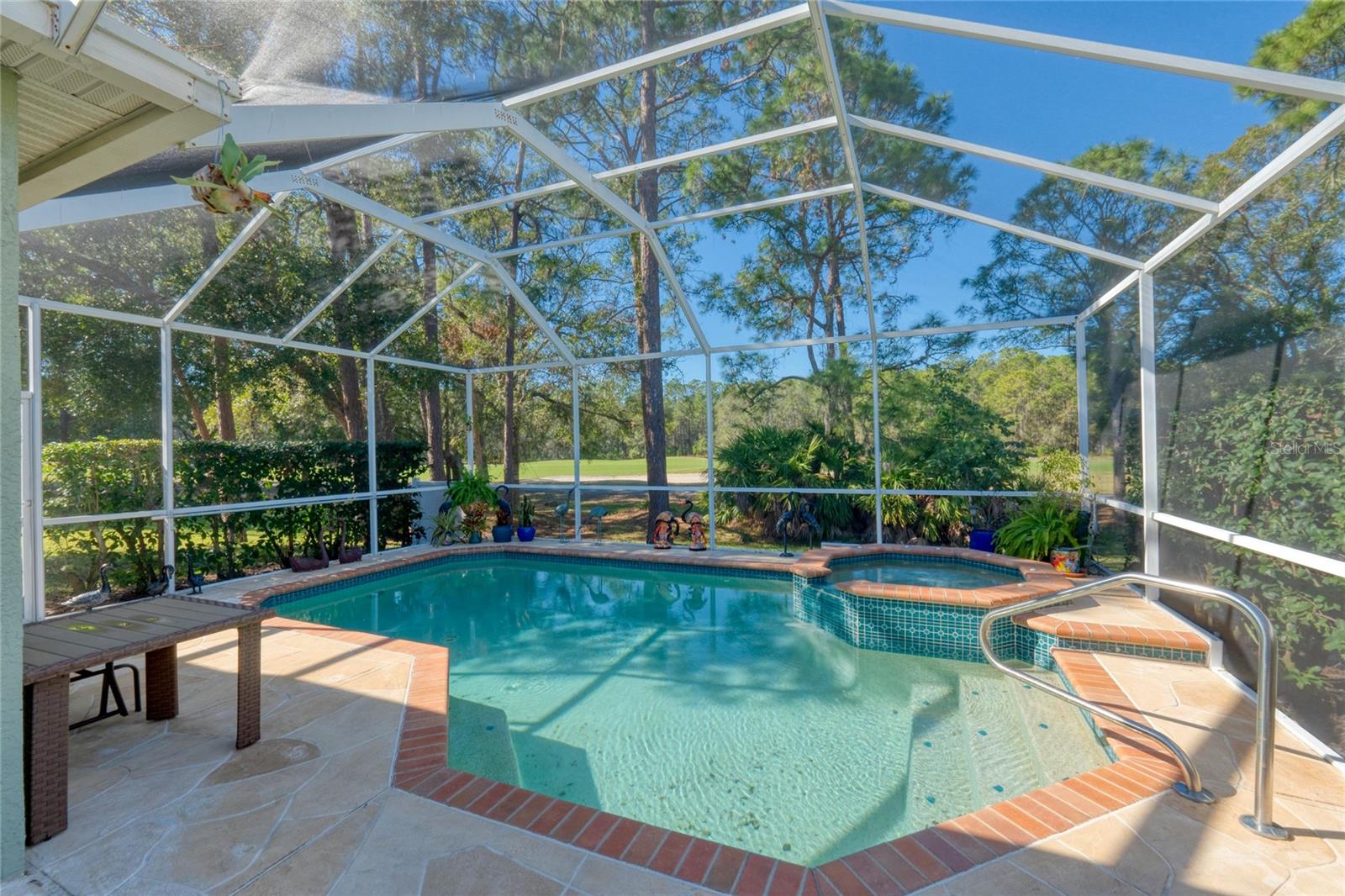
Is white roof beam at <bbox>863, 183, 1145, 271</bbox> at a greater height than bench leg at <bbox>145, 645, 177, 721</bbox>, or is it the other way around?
white roof beam at <bbox>863, 183, 1145, 271</bbox>

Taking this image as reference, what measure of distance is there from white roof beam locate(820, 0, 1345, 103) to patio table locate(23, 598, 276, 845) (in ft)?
15.5

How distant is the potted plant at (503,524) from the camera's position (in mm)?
9328

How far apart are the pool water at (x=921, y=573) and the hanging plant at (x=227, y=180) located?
5862 mm

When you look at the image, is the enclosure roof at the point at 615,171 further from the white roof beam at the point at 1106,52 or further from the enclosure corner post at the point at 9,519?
the enclosure corner post at the point at 9,519

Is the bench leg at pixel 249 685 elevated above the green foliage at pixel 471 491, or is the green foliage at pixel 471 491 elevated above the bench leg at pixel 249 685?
the green foliage at pixel 471 491

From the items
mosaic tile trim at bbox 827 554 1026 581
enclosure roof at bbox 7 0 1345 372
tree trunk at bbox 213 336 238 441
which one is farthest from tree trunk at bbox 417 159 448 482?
mosaic tile trim at bbox 827 554 1026 581

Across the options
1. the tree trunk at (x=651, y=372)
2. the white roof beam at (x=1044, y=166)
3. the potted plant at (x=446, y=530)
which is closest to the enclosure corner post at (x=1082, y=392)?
the white roof beam at (x=1044, y=166)

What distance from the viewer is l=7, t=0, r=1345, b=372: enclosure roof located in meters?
3.12

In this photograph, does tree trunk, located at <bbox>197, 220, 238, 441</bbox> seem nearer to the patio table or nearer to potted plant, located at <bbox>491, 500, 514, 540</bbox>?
potted plant, located at <bbox>491, 500, 514, 540</bbox>

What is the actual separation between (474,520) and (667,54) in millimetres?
7382

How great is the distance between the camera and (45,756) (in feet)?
7.29

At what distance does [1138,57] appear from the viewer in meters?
3.09

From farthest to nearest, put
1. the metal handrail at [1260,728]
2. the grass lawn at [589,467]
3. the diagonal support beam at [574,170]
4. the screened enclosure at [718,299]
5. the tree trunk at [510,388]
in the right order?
the grass lawn at [589,467]
the tree trunk at [510,388]
the diagonal support beam at [574,170]
the screened enclosure at [718,299]
the metal handrail at [1260,728]

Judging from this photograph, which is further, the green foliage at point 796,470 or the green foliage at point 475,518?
the green foliage at point 796,470
